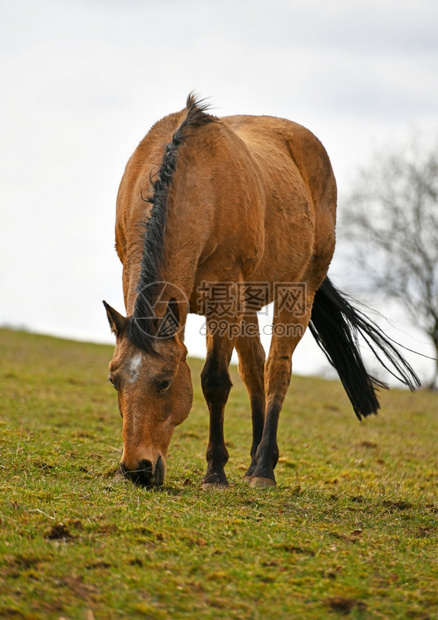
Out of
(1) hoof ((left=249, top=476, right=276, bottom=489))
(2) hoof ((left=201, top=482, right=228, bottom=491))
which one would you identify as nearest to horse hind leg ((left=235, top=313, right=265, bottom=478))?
(1) hoof ((left=249, top=476, right=276, bottom=489))

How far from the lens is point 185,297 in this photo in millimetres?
5168

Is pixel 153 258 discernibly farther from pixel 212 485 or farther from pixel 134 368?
pixel 212 485

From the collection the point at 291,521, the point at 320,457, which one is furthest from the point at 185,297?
the point at 320,457

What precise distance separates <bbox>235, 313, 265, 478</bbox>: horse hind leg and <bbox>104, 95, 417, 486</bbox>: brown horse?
0.03 ft

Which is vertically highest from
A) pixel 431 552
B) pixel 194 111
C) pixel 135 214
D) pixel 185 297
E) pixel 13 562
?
pixel 194 111

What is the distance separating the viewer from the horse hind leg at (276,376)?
6.29 meters

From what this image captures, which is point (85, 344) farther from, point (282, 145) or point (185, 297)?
point (185, 297)

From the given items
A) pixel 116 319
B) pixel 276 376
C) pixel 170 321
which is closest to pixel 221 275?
pixel 170 321

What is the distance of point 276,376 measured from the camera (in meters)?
6.90

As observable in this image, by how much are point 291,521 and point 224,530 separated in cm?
64

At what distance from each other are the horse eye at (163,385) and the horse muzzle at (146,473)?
44 centimetres

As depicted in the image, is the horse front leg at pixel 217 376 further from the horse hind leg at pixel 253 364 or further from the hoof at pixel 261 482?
the horse hind leg at pixel 253 364

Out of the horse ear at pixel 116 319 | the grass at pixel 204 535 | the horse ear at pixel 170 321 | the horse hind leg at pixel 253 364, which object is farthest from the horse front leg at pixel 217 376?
the horse hind leg at pixel 253 364

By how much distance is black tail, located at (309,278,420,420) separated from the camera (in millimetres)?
7875
